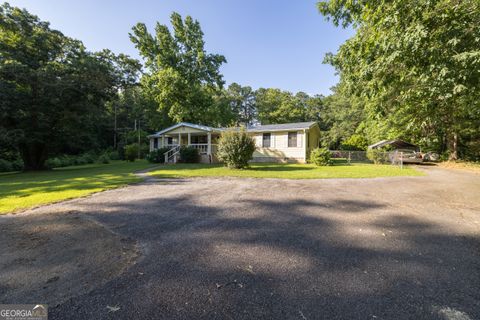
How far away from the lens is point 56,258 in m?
2.75

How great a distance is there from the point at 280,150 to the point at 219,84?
15.5 metres

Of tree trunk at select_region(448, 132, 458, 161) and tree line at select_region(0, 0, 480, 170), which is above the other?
tree line at select_region(0, 0, 480, 170)

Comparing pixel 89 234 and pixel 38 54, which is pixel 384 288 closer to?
pixel 89 234

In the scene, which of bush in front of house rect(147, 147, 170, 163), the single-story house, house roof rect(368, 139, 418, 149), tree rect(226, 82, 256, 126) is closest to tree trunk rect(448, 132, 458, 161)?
house roof rect(368, 139, 418, 149)

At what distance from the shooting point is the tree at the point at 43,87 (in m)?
14.1

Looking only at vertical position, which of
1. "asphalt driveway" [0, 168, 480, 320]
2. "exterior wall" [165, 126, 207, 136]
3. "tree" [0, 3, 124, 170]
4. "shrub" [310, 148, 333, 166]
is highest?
"tree" [0, 3, 124, 170]

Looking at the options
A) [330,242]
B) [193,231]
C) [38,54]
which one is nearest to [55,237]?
[193,231]

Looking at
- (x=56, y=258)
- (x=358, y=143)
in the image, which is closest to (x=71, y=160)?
(x=56, y=258)

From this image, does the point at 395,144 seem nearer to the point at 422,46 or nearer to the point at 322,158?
the point at 322,158

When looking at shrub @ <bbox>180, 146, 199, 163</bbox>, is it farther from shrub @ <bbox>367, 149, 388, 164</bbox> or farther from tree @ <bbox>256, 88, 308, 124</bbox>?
tree @ <bbox>256, 88, 308, 124</bbox>

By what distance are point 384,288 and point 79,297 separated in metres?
3.07

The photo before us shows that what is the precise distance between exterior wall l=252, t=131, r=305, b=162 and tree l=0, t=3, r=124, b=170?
14593 mm

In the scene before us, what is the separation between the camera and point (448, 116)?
60.5ft

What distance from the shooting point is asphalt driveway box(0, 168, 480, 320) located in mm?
1907
